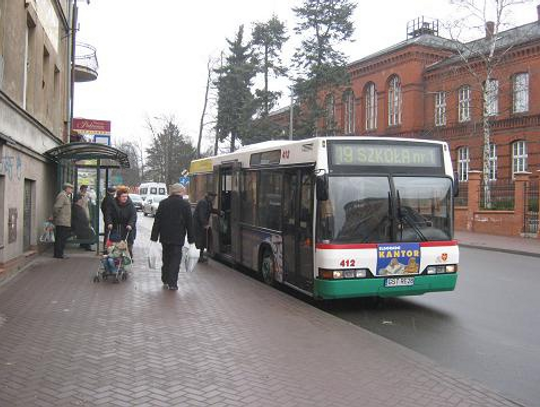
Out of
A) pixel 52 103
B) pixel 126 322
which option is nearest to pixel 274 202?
pixel 126 322

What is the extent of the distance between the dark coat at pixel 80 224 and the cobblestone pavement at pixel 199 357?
237 inches

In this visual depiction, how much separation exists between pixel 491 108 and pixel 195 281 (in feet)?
111

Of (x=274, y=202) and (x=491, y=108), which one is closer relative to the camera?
(x=274, y=202)

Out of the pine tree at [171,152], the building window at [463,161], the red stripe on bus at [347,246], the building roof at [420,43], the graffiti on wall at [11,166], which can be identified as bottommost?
the red stripe on bus at [347,246]

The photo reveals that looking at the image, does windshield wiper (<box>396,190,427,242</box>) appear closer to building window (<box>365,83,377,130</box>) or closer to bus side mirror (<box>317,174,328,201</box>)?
bus side mirror (<box>317,174,328,201</box>)

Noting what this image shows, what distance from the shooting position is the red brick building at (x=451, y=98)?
35.9 meters

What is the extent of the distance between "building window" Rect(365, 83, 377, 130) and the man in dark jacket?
40841mm

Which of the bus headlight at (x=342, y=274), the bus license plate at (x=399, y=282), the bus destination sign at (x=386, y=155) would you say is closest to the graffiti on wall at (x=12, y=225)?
the bus headlight at (x=342, y=274)

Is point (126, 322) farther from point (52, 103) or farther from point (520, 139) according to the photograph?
point (520, 139)

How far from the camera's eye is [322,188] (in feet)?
26.0

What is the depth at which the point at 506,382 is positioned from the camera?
5.48m

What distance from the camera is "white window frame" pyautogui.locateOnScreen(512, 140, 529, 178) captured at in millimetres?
36219

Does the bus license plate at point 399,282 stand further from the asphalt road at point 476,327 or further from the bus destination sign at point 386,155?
the bus destination sign at point 386,155

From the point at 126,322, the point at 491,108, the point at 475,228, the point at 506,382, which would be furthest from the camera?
the point at 491,108
